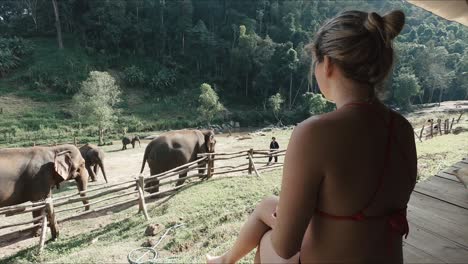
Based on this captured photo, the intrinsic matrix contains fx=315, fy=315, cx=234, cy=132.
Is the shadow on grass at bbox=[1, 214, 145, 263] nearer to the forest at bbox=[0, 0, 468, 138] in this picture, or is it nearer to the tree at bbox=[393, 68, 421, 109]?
the forest at bbox=[0, 0, 468, 138]

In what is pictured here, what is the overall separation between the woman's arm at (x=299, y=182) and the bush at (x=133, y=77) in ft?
129

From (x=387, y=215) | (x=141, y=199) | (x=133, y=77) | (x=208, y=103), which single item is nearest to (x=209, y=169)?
(x=141, y=199)

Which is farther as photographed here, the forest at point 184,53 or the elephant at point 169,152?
the forest at point 184,53

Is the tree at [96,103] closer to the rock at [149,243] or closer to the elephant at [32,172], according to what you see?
the elephant at [32,172]

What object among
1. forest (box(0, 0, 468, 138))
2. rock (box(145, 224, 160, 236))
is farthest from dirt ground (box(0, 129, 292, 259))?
forest (box(0, 0, 468, 138))

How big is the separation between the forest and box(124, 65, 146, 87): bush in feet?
0.39

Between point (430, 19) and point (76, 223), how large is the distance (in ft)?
244

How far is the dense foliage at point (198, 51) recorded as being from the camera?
38.9 meters

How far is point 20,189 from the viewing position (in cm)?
660

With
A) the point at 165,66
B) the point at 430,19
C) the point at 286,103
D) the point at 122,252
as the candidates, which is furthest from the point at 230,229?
the point at 430,19

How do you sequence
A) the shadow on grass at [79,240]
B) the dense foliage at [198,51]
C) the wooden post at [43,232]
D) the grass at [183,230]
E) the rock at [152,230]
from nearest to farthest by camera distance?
the grass at [183,230] → the rock at [152,230] → the shadow on grass at [79,240] → the wooden post at [43,232] → the dense foliage at [198,51]

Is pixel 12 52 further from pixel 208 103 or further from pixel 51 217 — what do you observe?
pixel 51 217

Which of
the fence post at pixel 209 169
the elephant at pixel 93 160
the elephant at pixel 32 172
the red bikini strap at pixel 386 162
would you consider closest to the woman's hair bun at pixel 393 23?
the red bikini strap at pixel 386 162

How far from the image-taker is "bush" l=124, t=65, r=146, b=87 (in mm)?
37750
